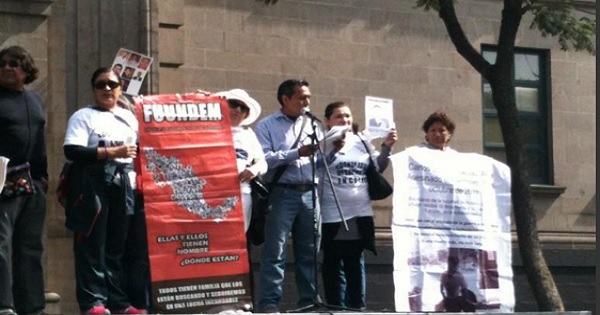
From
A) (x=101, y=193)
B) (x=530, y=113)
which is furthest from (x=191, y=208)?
(x=530, y=113)

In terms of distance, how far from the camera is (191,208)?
12.7 meters

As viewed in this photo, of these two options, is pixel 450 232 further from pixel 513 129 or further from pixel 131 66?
pixel 513 129

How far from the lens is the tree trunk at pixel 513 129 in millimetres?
18141

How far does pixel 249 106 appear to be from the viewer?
535 inches

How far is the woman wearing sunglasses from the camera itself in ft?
41.5

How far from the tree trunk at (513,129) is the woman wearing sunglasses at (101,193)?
235 inches

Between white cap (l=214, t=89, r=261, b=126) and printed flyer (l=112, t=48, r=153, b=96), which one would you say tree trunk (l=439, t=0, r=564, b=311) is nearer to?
printed flyer (l=112, t=48, r=153, b=96)

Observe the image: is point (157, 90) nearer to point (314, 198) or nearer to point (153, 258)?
point (314, 198)

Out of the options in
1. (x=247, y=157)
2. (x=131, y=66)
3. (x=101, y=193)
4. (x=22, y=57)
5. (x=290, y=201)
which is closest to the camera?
(x=22, y=57)

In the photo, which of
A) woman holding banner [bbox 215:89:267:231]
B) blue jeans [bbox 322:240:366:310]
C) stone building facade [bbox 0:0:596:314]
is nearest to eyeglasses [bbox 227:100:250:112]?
woman holding banner [bbox 215:89:267:231]

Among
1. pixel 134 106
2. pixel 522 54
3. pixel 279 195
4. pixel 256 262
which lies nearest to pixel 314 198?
pixel 279 195

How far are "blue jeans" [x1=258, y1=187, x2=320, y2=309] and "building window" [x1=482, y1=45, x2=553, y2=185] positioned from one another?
8.17m

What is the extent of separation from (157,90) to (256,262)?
214 cm

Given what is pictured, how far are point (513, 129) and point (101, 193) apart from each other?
6.48 m
